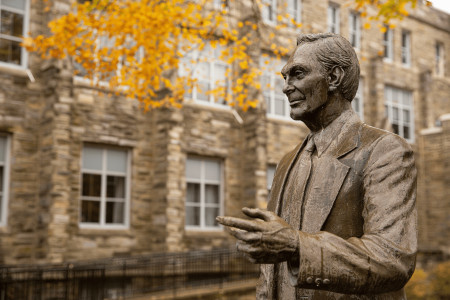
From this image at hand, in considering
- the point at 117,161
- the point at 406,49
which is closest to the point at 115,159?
the point at 117,161

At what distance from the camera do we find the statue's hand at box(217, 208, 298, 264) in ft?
5.83

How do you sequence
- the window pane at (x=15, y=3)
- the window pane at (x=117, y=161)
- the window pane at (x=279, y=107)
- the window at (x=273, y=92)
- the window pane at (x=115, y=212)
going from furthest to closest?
the window pane at (x=279, y=107)
the window at (x=273, y=92)
the window pane at (x=117, y=161)
the window pane at (x=115, y=212)
the window pane at (x=15, y=3)

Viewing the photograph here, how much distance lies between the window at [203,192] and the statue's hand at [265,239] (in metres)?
16.8

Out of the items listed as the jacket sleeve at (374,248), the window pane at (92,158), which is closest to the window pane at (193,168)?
the window pane at (92,158)

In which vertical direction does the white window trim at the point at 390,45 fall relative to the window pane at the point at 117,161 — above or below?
above

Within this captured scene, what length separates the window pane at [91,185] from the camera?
16.3 metres

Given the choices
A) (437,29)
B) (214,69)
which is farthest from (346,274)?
(437,29)

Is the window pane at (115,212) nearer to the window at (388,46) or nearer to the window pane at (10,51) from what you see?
the window pane at (10,51)

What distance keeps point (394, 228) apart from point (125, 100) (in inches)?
631

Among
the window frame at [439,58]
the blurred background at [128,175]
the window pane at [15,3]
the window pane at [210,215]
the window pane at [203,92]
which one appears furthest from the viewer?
Answer: the window frame at [439,58]

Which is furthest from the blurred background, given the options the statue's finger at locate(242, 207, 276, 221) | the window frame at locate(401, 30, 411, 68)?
the statue's finger at locate(242, 207, 276, 221)

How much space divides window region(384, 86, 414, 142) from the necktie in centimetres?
2473

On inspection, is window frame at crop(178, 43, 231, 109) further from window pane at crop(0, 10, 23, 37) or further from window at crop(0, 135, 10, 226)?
window at crop(0, 135, 10, 226)

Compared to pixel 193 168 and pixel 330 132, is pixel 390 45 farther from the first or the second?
pixel 330 132
